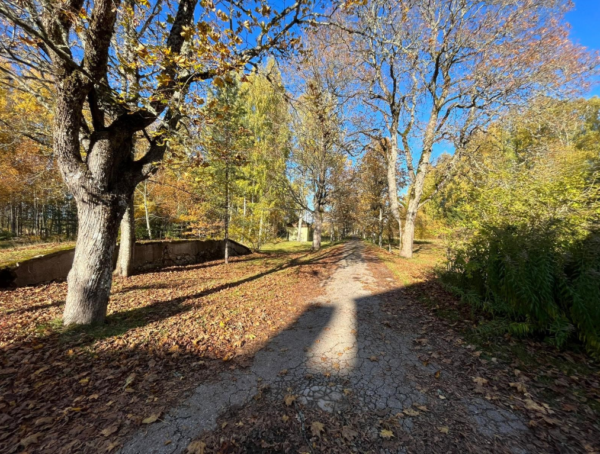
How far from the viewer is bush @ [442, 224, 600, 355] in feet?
10.7

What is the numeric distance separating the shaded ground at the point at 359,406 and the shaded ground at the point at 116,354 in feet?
1.40

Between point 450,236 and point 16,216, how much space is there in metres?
36.2

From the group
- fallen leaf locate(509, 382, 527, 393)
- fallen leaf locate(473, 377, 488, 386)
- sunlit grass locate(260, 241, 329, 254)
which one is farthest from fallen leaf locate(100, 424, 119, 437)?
sunlit grass locate(260, 241, 329, 254)

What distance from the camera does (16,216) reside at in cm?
2281

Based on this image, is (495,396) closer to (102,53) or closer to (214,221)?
(102,53)

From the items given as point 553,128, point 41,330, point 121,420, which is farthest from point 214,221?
point 553,128

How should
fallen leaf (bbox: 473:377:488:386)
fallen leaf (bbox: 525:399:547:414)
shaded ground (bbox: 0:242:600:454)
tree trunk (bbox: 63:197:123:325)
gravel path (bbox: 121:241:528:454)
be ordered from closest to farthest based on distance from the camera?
1. shaded ground (bbox: 0:242:600:454)
2. gravel path (bbox: 121:241:528:454)
3. fallen leaf (bbox: 525:399:547:414)
4. fallen leaf (bbox: 473:377:488:386)
5. tree trunk (bbox: 63:197:123:325)

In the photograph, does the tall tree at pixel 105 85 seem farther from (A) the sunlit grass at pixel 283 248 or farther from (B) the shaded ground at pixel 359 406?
(A) the sunlit grass at pixel 283 248

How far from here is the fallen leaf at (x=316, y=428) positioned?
2293 mm

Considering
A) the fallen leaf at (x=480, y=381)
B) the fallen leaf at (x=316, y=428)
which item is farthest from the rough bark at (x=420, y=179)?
the fallen leaf at (x=316, y=428)

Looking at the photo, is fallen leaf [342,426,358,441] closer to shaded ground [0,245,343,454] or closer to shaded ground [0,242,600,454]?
shaded ground [0,242,600,454]

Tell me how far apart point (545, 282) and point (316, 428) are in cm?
404

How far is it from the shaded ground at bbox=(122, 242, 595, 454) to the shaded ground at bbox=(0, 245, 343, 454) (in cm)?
43

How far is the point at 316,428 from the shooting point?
2.34 m
